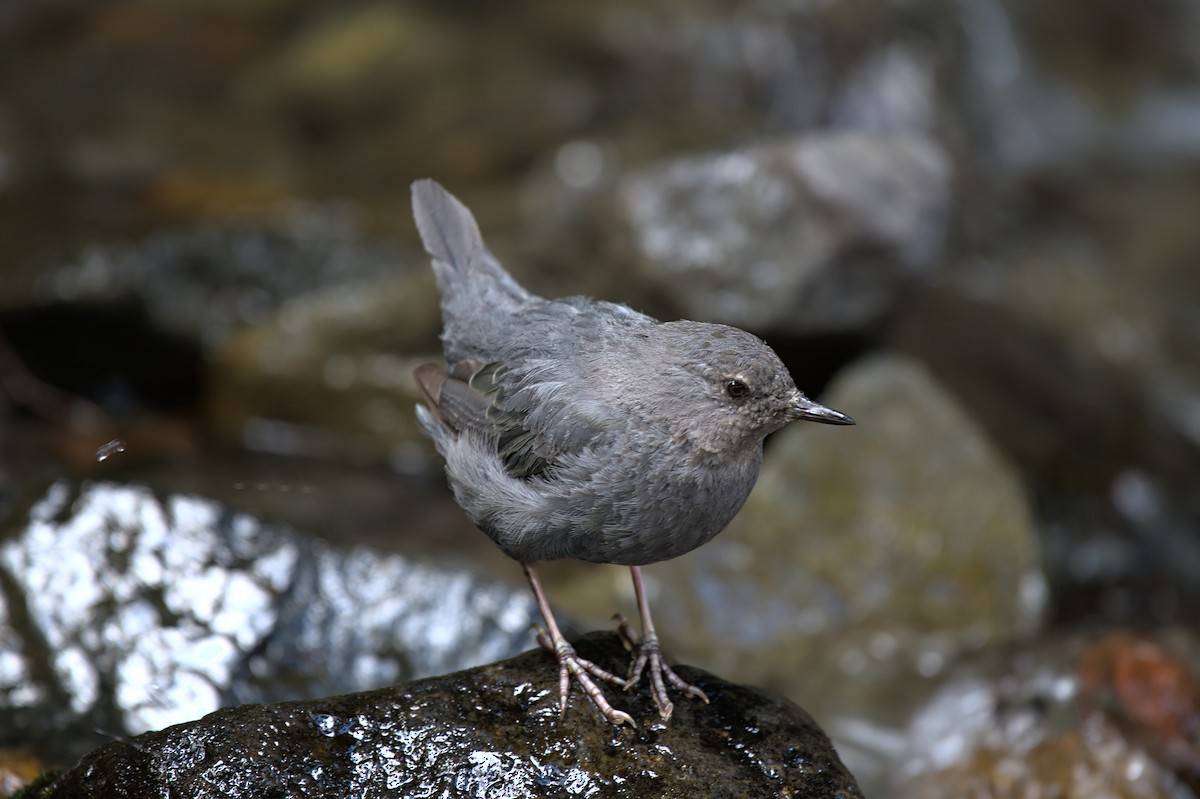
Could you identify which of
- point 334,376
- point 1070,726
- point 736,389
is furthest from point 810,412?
point 334,376

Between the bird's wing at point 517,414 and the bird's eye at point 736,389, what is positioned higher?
the bird's eye at point 736,389

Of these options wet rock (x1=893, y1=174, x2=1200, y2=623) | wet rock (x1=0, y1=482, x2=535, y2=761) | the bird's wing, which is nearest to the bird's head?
the bird's wing

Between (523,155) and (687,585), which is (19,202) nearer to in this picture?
(523,155)

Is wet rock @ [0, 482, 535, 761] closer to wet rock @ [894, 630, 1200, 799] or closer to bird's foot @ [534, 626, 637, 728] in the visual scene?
bird's foot @ [534, 626, 637, 728]

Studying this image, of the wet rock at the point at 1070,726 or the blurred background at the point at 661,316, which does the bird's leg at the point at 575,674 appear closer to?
the blurred background at the point at 661,316

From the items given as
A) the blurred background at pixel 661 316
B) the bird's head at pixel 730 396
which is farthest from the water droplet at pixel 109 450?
the bird's head at pixel 730 396

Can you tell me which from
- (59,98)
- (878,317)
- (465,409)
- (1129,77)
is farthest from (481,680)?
(1129,77)
